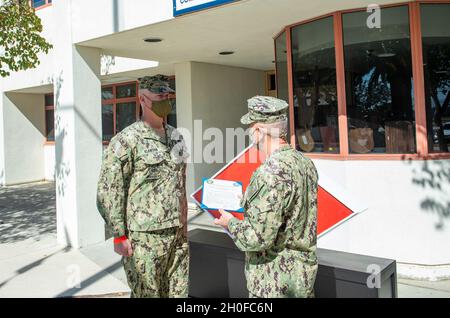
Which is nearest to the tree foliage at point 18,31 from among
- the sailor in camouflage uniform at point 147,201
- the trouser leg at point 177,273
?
the sailor in camouflage uniform at point 147,201

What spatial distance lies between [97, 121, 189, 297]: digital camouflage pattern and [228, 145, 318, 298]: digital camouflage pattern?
67cm

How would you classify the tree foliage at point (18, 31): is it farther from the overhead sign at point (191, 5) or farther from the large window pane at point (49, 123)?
the large window pane at point (49, 123)

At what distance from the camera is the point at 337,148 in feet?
15.3

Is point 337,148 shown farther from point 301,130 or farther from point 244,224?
point 244,224

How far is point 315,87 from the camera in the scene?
4855 millimetres

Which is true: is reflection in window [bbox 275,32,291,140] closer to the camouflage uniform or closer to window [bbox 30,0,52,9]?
the camouflage uniform

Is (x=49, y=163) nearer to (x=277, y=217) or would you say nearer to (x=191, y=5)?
(x=191, y=5)

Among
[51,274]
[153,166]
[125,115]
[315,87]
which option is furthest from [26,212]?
[153,166]

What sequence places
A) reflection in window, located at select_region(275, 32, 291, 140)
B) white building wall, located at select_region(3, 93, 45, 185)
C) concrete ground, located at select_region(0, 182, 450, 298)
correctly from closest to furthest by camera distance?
concrete ground, located at select_region(0, 182, 450, 298) → reflection in window, located at select_region(275, 32, 291, 140) → white building wall, located at select_region(3, 93, 45, 185)

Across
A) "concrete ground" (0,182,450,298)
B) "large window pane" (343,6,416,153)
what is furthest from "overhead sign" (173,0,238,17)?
"concrete ground" (0,182,450,298)

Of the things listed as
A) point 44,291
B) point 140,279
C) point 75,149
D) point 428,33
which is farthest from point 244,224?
point 75,149

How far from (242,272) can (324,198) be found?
2.89 ft

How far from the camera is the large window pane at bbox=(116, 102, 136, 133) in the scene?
34.4 feet

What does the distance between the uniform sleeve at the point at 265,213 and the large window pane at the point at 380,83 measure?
9.27ft
